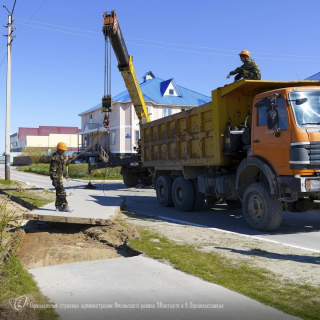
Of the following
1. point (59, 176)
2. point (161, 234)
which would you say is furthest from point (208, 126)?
point (59, 176)

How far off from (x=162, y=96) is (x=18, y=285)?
41.4 metres

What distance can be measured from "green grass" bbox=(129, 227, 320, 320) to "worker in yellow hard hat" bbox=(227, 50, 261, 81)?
5092mm

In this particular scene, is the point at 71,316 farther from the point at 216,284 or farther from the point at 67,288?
the point at 216,284

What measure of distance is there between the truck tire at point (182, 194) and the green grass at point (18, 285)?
705cm

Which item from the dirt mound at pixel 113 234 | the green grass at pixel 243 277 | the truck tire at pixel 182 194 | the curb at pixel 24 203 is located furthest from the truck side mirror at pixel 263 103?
the curb at pixel 24 203

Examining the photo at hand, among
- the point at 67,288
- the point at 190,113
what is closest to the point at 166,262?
the point at 67,288

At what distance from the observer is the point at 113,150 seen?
43906 mm

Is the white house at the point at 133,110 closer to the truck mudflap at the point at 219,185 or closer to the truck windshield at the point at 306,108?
the truck mudflap at the point at 219,185

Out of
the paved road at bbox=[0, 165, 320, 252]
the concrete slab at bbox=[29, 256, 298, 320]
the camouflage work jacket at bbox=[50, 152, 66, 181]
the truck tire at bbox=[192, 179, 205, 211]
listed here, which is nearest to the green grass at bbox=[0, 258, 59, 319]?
the concrete slab at bbox=[29, 256, 298, 320]

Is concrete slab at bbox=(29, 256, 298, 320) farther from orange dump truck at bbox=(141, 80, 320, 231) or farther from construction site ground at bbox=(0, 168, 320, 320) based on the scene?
orange dump truck at bbox=(141, 80, 320, 231)

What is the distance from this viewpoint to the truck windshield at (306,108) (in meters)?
7.93

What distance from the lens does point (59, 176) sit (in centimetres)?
948

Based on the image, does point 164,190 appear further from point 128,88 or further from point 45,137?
point 45,137

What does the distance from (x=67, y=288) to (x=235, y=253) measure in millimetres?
2792
